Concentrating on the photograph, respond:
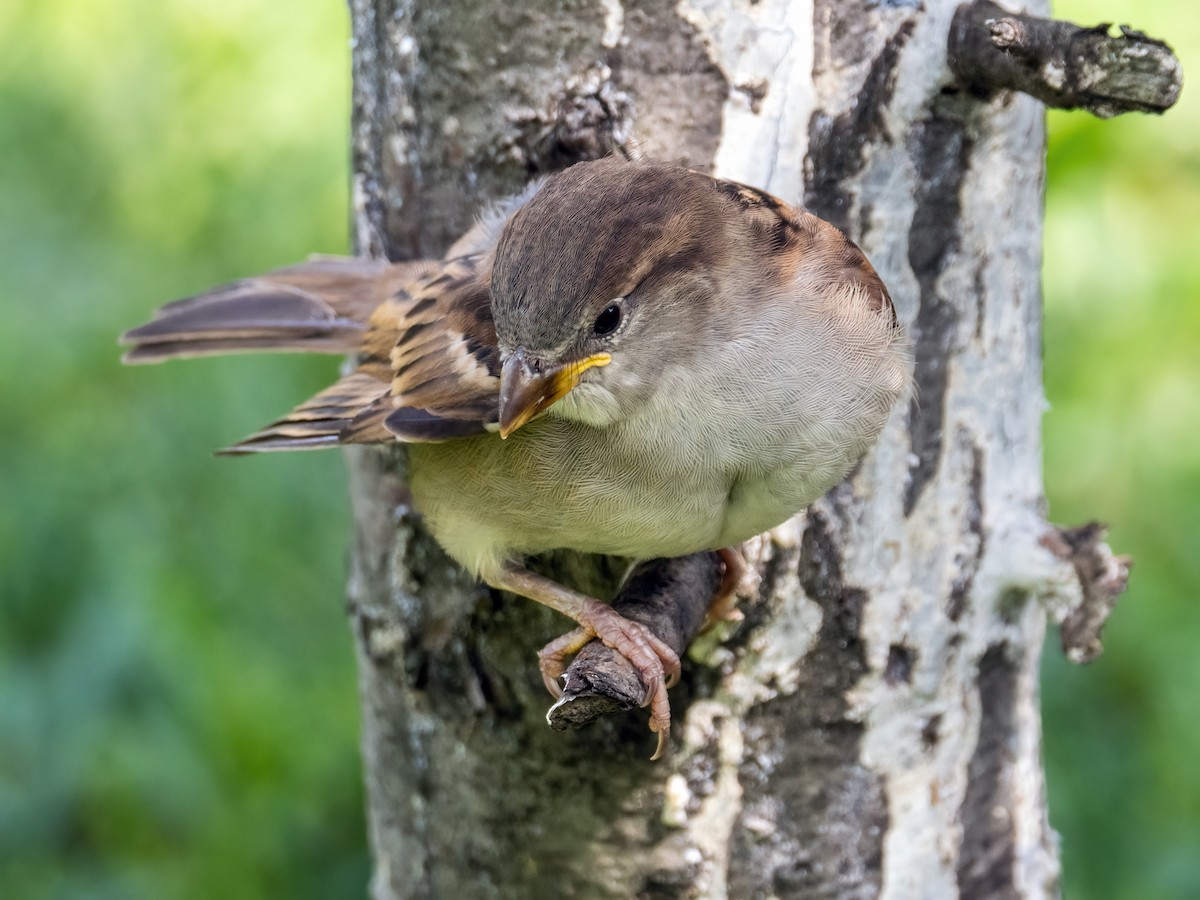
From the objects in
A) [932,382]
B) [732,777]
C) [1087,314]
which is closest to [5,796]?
[732,777]

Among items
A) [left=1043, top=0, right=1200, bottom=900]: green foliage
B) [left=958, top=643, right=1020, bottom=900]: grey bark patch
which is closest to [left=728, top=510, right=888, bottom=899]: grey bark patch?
[left=958, top=643, right=1020, bottom=900]: grey bark patch

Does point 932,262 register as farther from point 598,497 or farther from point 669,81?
point 598,497

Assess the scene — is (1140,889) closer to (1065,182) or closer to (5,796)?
(1065,182)

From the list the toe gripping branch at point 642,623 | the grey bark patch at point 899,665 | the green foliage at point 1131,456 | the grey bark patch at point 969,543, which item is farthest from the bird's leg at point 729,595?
the green foliage at point 1131,456

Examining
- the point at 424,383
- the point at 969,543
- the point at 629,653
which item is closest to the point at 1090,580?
the point at 969,543

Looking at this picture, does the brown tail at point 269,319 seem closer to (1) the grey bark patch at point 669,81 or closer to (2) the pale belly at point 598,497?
(2) the pale belly at point 598,497

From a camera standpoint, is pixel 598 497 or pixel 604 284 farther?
pixel 598 497
